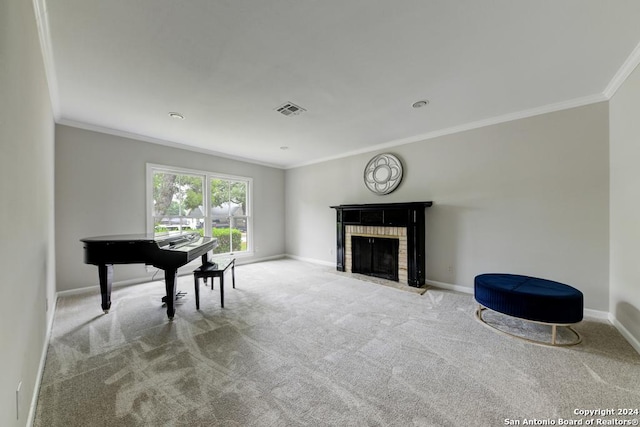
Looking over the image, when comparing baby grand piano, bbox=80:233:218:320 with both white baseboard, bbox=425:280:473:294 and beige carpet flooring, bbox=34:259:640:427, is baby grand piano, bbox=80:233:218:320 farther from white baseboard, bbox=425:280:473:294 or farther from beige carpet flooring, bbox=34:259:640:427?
white baseboard, bbox=425:280:473:294

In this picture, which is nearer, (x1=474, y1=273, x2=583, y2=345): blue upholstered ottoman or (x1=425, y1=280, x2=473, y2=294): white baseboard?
(x1=474, y1=273, x2=583, y2=345): blue upholstered ottoman

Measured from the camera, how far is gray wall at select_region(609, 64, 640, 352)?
2229mm

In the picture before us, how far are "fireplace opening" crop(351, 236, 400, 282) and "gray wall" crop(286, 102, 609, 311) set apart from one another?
0.60 m

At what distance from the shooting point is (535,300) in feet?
7.55

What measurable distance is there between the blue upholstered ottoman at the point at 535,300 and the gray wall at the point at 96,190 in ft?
16.9

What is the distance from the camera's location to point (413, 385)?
69.4 inches

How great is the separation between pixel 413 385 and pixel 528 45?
2.83 m

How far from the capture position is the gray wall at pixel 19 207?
110cm

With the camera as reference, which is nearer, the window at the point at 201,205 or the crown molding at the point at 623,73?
the crown molding at the point at 623,73

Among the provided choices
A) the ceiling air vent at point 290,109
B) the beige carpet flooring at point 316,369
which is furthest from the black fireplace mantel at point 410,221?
the ceiling air vent at point 290,109

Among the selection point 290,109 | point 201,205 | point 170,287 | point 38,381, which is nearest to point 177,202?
point 201,205

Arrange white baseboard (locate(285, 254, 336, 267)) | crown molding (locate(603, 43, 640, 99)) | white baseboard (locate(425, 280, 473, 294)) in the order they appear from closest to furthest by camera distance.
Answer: crown molding (locate(603, 43, 640, 99)) → white baseboard (locate(425, 280, 473, 294)) → white baseboard (locate(285, 254, 336, 267))

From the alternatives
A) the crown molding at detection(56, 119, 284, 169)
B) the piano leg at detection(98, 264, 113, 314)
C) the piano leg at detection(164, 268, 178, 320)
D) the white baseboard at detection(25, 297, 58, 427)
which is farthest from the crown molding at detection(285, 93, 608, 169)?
the white baseboard at detection(25, 297, 58, 427)

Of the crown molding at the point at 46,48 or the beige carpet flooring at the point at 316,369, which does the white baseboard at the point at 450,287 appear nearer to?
the beige carpet flooring at the point at 316,369
